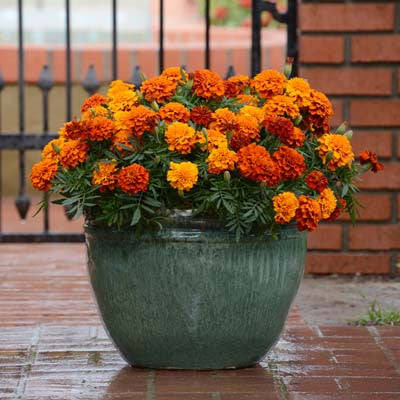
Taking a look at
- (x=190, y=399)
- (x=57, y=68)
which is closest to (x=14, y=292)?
(x=190, y=399)

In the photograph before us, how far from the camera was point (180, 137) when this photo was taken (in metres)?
3.45

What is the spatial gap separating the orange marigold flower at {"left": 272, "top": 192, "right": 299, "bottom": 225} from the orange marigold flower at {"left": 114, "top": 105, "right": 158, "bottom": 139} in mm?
427

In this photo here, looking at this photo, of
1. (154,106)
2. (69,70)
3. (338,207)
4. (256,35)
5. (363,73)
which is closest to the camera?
(154,106)

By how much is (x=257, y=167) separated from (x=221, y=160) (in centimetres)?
11

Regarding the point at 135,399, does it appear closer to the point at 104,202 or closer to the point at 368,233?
the point at 104,202

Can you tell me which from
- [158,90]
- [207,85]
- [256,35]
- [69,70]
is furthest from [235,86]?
[69,70]

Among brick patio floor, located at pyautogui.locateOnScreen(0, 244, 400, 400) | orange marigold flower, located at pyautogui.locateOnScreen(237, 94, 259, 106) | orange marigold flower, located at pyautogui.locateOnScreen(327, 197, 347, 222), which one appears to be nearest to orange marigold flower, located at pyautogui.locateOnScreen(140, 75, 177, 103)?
orange marigold flower, located at pyautogui.locateOnScreen(237, 94, 259, 106)

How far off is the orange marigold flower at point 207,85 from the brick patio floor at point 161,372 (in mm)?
870

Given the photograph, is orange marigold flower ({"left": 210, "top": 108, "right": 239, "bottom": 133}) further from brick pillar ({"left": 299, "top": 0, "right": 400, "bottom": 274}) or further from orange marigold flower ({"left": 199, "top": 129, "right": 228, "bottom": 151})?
brick pillar ({"left": 299, "top": 0, "right": 400, "bottom": 274})

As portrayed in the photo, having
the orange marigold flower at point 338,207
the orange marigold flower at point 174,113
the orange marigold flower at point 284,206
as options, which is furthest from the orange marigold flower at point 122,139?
the orange marigold flower at point 338,207

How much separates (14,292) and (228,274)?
170 centimetres

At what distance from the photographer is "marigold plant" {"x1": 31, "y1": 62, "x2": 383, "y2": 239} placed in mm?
3443

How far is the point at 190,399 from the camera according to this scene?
343cm

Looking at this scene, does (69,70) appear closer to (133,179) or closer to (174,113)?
(174,113)
